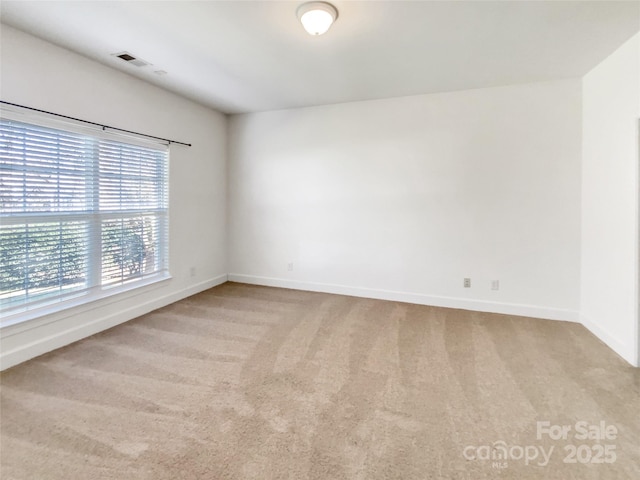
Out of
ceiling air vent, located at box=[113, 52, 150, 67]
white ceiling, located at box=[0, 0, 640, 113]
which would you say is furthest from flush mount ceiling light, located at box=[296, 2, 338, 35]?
ceiling air vent, located at box=[113, 52, 150, 67]

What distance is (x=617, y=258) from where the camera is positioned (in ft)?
8.80

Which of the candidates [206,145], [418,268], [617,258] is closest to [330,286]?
[418,268]

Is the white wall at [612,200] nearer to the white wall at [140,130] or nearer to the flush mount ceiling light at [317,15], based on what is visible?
the flush mount ceiling light at [317,15]

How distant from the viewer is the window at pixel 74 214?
2387 mm

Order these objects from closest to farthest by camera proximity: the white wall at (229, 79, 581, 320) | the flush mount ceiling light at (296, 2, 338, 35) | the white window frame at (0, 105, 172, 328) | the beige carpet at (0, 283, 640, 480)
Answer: the beige carpet at (0, 283, 640, 480), the flush mount ceiling light at (296, 2, 338, 35), the white window frame at (0, 105, 172, 328), the white wall at (229, 79, 581, 320)

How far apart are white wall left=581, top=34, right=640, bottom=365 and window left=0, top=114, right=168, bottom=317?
4661 mm

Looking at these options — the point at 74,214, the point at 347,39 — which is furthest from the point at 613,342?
the point at 74,214

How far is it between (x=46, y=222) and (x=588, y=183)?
5.20 meters

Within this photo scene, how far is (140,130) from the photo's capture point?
3371 millimetres

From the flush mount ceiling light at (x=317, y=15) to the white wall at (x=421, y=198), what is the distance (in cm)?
203

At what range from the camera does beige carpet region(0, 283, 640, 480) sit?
1.50 m

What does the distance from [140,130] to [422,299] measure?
394 centimetres

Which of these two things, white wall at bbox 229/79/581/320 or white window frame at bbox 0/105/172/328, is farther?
white wall at bbox 229/79/581/320

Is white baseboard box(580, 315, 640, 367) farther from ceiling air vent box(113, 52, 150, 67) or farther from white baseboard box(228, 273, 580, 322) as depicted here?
ceiling air vent box(113, 52, 150, 67)
